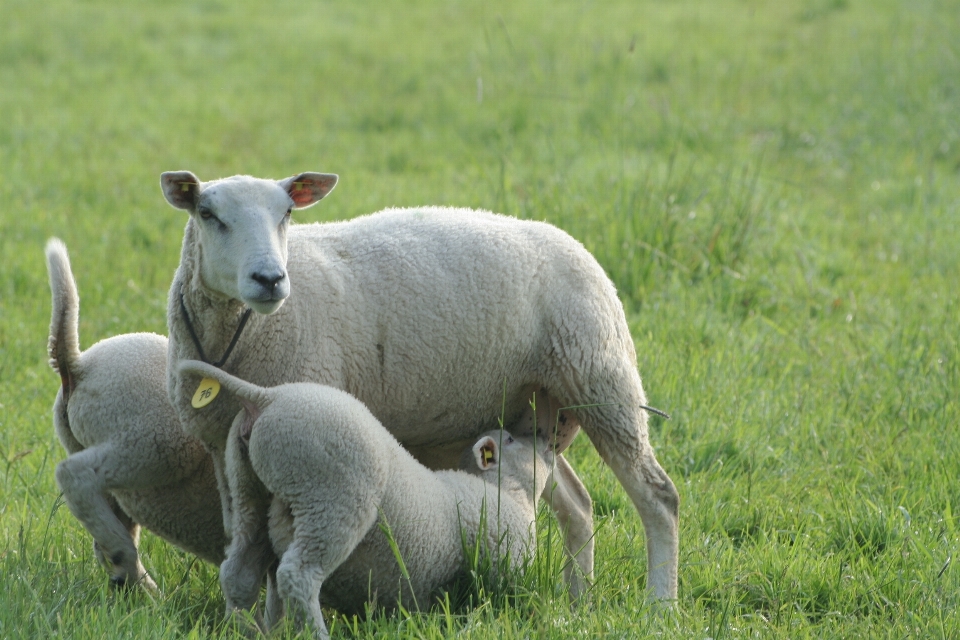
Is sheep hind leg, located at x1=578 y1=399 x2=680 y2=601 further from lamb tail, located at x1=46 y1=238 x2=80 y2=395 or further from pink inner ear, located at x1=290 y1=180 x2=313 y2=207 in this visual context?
lamb tail, located at x1=46 y1=238 x2=80 y2=395

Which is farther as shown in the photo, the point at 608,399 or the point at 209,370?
the point at 608,399

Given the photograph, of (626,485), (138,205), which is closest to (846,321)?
(626,485)

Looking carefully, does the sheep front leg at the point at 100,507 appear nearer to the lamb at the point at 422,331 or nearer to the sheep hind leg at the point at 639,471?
the lamb at the point at 422,331

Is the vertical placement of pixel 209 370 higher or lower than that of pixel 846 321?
higher

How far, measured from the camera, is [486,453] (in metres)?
3.61

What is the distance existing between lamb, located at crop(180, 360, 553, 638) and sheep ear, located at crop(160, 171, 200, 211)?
510 millimetres

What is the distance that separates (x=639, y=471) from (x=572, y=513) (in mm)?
299

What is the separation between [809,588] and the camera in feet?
11.9

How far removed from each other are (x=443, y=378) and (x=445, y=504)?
0.49 metres

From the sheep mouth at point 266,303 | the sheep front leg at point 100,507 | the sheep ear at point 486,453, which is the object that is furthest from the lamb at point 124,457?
the sheep ear at point 486,453

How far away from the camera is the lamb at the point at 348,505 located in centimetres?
301

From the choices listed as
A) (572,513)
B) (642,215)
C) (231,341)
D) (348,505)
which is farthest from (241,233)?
(642,215)

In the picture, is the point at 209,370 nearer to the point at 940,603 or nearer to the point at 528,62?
the point at 940,603

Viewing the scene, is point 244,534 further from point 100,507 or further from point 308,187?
point 308,187
